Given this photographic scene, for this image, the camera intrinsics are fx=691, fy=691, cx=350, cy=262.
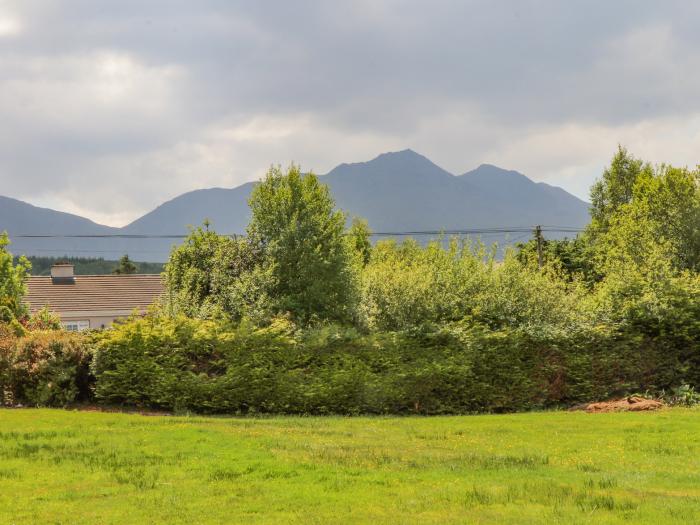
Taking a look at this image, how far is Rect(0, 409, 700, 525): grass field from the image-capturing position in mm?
9359

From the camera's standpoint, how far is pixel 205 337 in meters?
22.0

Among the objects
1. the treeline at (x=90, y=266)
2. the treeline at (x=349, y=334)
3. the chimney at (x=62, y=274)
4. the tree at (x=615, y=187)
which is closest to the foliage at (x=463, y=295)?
the treeline at (x=349, y=334)

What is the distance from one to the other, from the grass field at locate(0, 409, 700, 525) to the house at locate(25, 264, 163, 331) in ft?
132

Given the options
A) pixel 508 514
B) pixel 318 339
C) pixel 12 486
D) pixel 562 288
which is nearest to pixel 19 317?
→ pixel 318 339

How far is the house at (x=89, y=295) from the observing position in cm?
5694

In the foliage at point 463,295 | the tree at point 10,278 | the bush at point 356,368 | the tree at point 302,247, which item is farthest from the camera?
the tree at point 10,278

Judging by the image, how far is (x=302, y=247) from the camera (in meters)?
26.3

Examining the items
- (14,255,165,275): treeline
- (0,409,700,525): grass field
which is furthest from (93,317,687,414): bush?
(14,255,165,275): treeline

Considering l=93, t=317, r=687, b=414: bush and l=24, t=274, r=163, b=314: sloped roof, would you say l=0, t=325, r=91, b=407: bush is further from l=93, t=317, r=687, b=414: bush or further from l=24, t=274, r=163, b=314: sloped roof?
l=24, t=274, r=163, b=314: sloped roof

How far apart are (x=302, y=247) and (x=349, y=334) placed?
16.4 feet

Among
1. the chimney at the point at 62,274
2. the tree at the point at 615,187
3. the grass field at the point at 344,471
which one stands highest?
the tree at the point at 615,187

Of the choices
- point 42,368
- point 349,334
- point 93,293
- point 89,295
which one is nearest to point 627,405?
point 349,334

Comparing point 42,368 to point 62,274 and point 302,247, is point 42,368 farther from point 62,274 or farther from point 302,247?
point 62,274

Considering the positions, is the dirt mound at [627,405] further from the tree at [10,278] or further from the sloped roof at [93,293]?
the sloped roof at [93,293]
